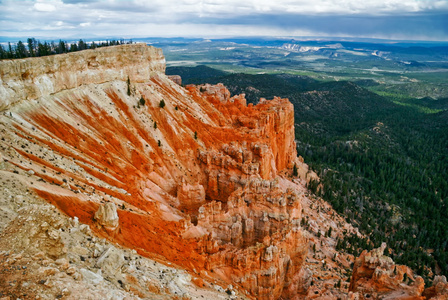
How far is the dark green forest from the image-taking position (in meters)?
64.6

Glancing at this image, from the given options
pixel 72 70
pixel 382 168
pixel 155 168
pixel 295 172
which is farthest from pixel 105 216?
pixel 382 168

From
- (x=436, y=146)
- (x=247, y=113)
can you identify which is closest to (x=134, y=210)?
(x=247, y=113)

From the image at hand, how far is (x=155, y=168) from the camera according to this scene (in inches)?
1976

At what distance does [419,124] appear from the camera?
154m

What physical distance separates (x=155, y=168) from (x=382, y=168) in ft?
248

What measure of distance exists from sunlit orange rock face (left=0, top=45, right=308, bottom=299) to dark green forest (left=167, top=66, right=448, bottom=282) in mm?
20528

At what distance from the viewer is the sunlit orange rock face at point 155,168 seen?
1276 inches

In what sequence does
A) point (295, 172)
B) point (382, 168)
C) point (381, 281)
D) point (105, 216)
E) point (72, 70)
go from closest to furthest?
point (105, 216) < point (381, 281) < point (72, 70) < point (295, 172) < point (382, 168)

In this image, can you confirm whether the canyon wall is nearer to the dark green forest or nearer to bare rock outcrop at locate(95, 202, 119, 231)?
bare rock outcrop at locate(95, 202, 119, 231)

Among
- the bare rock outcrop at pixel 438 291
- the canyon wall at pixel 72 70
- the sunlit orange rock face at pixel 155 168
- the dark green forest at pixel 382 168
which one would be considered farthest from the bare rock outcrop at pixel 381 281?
Result: the canyon wall at pixel 72 70

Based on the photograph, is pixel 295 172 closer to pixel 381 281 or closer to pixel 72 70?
pixel 381 281

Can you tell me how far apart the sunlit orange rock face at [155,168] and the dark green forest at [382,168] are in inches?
808

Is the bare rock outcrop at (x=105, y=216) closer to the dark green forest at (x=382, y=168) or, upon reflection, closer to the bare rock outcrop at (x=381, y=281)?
the bare rock outcrop at (x=381, y=281)

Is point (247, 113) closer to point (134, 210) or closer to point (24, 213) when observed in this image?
point (134, 210)
